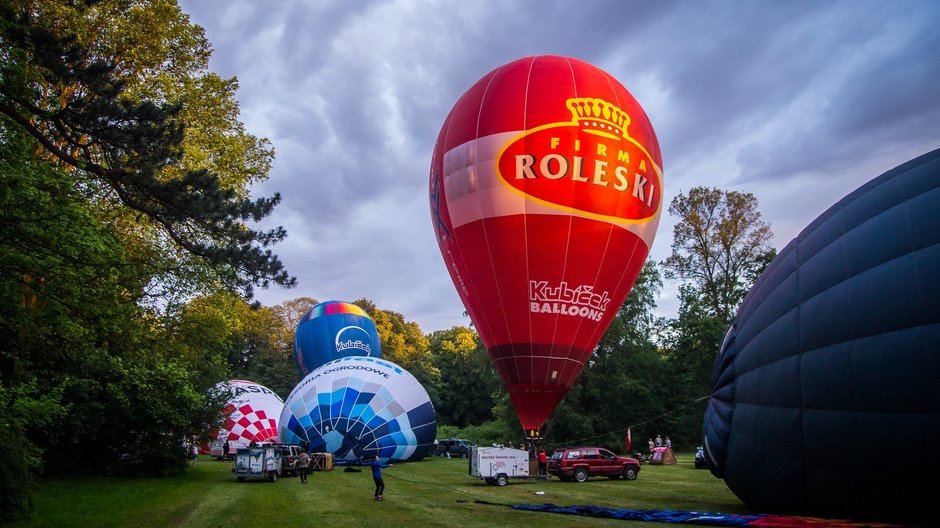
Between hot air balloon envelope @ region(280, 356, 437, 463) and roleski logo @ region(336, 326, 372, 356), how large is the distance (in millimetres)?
11141

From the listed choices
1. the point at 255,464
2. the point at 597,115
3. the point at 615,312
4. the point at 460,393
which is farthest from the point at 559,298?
the point at 460,393

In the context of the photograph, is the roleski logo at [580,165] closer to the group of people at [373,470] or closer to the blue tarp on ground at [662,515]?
the group of people at [373,470]

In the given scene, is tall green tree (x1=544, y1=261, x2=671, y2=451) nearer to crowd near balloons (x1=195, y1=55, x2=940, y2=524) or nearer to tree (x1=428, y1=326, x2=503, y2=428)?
crowd near balloons (x1=195, y1=55, x2=940, y2=524)

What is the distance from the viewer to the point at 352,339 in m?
37.3

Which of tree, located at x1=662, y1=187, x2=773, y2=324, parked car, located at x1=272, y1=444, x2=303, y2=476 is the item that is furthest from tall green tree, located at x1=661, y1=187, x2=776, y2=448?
parked car, located at x1=272, y1=444, x2=303, y2=476

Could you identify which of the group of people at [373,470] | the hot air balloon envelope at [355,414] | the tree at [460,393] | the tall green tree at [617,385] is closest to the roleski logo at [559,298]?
the group of people at [373,470]

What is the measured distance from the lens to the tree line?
930cm

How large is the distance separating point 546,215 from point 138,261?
9.89 m

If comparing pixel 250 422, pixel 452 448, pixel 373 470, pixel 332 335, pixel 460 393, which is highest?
pixel 332 335

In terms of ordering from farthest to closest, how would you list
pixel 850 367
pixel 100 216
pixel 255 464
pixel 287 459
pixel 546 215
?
pixel 287 459
pixel 255 464
pixel 546 215
pixel 100 216
pixel 850 367

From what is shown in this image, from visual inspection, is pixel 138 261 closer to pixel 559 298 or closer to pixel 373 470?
pixel 373 470

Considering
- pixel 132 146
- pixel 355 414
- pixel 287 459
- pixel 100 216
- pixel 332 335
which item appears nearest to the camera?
pixel 132 146

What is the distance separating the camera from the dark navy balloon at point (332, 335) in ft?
121

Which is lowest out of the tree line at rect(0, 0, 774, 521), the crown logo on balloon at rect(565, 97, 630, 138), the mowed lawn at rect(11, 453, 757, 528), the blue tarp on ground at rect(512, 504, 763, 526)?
the mowed lawn at rect(11, 453, 757, 528)
